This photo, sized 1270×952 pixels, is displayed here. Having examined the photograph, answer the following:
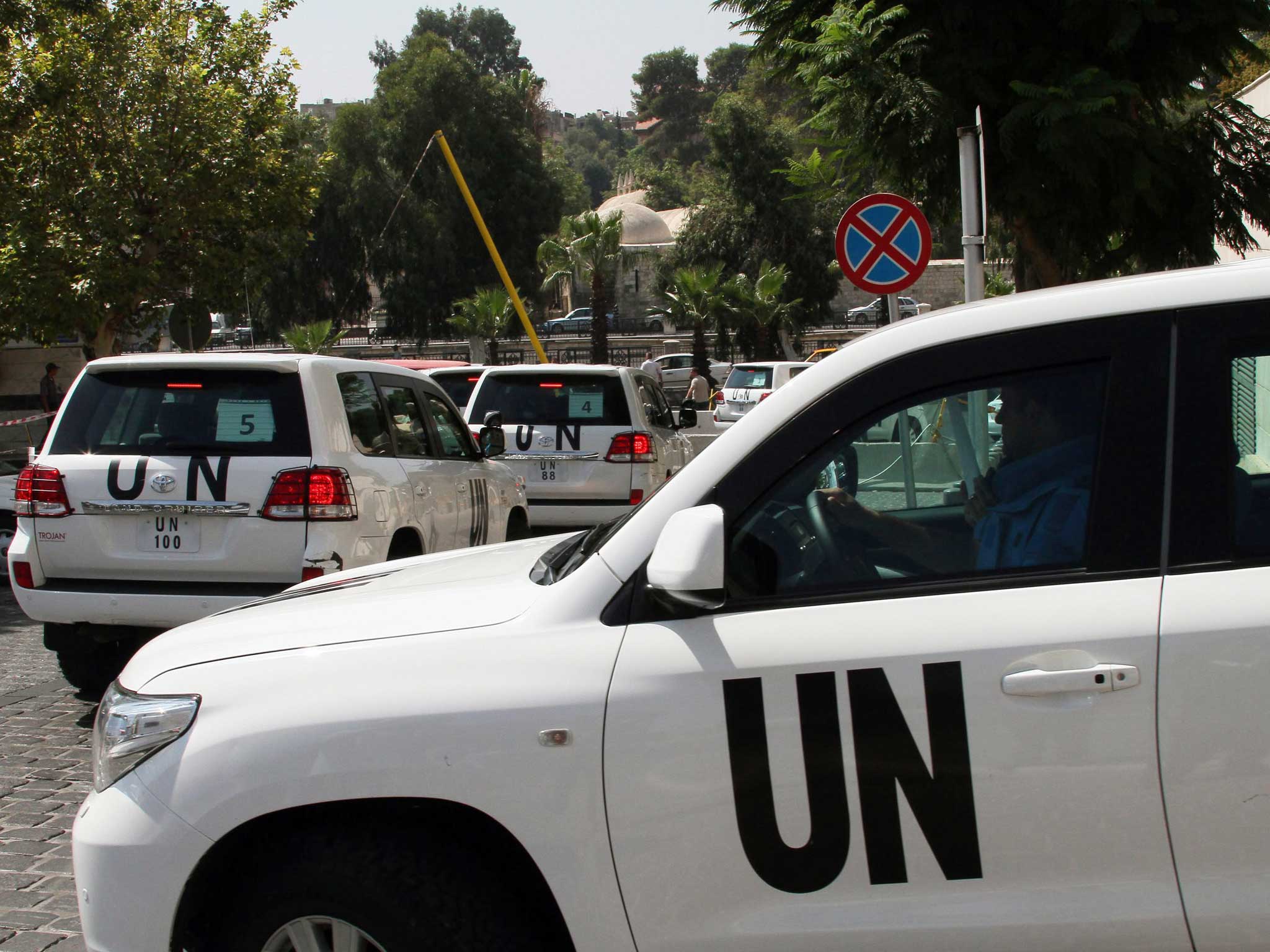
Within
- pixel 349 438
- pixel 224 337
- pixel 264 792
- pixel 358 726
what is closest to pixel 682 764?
pixel 358 726

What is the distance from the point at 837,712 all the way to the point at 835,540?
39cm

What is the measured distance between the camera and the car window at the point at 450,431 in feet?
26.8

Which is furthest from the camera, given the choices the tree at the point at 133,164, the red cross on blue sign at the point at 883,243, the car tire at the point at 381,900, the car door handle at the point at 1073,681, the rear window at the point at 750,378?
the rear window at the point at 750,378

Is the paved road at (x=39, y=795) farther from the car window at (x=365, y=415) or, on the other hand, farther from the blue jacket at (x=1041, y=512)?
the blue jacket at (x=1041, y=512)

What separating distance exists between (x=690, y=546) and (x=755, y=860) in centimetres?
59

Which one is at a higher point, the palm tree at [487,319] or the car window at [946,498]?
the palm tree at [487,319]

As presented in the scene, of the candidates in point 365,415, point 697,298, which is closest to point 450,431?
point 365,415

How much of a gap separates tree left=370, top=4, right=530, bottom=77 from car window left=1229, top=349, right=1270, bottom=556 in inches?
4445

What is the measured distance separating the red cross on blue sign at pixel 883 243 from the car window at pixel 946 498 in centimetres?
642

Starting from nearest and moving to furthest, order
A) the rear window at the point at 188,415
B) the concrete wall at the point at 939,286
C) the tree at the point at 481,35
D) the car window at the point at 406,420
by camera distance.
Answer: the rear window at the point at 188,415
the car window at the point at 406,420
the concrete wall at the point at 939,286
the tree at the point at 481,35

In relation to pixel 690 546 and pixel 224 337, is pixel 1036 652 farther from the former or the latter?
pixel 224 337

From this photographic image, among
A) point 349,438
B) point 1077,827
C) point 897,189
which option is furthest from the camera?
point 897,189

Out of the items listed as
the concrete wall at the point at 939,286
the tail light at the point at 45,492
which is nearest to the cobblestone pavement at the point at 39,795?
the tail light at the point at 45,492

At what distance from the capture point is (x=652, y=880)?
2.39 metres
